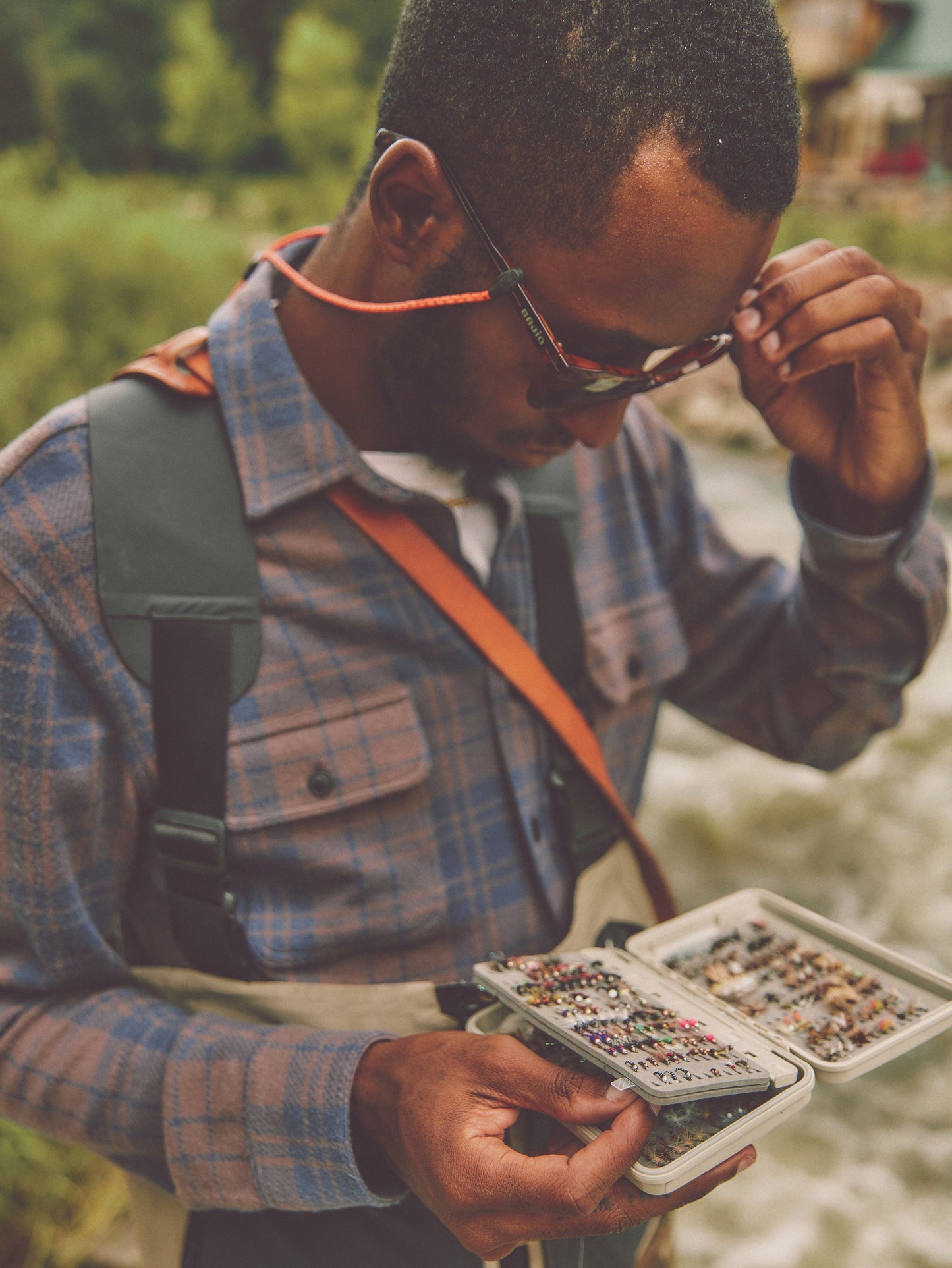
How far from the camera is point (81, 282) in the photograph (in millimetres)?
5941

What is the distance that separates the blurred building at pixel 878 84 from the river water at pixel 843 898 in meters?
16.1

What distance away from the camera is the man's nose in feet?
4.32

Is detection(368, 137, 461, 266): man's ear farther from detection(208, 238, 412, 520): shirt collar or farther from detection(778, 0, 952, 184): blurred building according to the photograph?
detection(778, 0, 952, 184): blurred building

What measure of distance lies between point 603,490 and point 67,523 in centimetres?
87

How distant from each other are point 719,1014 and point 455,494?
0.78 m

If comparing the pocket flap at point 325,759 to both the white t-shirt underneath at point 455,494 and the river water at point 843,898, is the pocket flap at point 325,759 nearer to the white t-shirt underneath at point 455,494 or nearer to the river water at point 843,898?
the white t-shirt underneath at point 455,494

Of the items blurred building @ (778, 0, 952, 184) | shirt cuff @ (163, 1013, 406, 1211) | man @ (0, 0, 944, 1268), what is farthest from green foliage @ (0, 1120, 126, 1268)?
blurred building @ (778, 0, 952, 184)

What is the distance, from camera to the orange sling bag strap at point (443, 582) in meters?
1.36

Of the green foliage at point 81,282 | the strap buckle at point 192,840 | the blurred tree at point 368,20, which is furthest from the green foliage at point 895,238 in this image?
the strap buckle at point 192,840

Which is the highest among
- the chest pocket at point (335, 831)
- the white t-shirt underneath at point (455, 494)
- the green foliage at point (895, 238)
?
the green foliage at point (895, 238)

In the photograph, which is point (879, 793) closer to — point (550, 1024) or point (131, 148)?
point (550, 1024)

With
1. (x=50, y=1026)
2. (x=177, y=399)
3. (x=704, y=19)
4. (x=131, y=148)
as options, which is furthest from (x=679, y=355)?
(x=131, y=148)

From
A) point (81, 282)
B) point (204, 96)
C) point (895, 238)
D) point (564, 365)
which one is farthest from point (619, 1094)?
point (895, 238)

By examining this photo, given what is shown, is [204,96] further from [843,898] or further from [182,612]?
[182,612]
